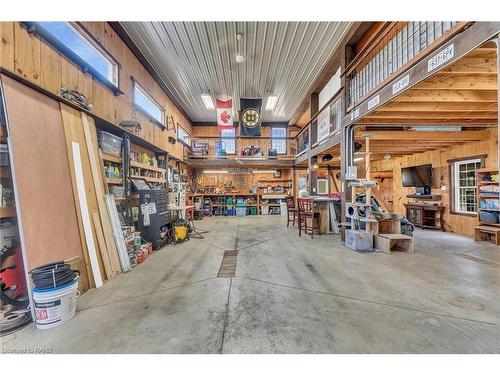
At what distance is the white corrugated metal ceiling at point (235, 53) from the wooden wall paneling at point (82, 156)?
256cm

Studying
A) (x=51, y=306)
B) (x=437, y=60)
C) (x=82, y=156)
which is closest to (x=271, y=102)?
(x=437, y=60)

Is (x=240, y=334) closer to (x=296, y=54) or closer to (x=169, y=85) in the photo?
(x=296, y=54)

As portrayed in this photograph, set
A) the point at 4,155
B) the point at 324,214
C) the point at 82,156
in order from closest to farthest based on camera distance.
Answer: the point at 4,155 → the point at 82,156 → the point at 324,214

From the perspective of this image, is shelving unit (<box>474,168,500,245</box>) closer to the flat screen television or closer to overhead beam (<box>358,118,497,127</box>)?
overhead beam (<box>358,118,497,127</box>)

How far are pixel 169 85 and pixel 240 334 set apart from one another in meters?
7.10

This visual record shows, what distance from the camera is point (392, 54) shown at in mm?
3248

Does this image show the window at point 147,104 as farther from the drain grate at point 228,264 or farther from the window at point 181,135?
the drain grate at point 228,264

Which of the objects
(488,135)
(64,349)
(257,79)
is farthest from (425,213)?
(64,349)

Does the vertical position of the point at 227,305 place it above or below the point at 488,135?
below

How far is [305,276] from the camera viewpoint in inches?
121

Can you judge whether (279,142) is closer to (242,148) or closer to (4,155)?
(242,148)

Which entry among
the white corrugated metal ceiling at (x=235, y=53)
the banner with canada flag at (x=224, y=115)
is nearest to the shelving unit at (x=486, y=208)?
the white corrugated metal ceiling at (x=235, y=53)

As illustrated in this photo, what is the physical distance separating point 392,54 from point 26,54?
4.88m

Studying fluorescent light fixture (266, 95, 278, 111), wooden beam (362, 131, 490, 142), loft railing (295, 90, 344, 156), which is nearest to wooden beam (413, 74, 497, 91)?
wooden beam (362, 131, 490, 142)
